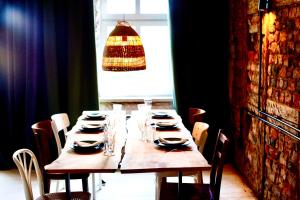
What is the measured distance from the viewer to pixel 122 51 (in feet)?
10.0

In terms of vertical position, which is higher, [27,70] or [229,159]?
[27,70]

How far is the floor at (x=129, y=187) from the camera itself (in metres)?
3.92

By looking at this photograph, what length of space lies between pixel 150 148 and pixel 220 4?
2.37 metres

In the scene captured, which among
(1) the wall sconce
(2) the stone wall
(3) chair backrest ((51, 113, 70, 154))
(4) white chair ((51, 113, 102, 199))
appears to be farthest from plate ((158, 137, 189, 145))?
(1) the wall sconce

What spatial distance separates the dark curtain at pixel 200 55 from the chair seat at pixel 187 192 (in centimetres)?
185

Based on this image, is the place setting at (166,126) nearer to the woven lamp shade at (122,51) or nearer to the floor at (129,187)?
the woven lamp shade at (122,51)

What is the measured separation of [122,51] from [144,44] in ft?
6.68

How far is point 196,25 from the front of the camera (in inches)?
185

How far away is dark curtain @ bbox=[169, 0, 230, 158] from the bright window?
18cm

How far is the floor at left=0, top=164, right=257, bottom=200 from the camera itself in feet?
12.9

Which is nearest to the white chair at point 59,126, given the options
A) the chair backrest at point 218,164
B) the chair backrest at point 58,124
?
the chair backrest at point 58,124

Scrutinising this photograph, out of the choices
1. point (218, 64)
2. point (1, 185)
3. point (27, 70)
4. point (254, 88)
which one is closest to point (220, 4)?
point (218, 64)

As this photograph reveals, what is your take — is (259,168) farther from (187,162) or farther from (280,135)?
(187,162)

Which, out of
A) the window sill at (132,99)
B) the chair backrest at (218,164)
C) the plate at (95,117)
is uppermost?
the window sill at (132,99)
